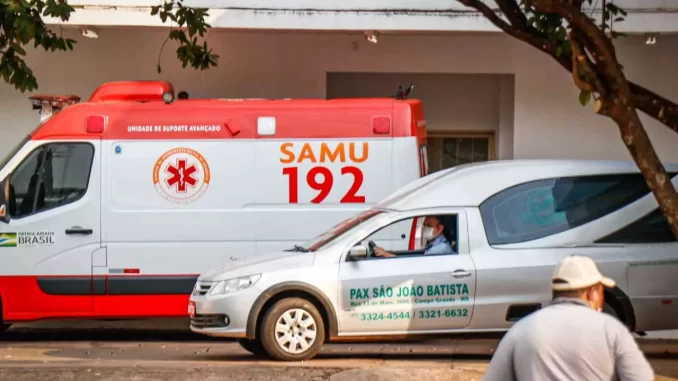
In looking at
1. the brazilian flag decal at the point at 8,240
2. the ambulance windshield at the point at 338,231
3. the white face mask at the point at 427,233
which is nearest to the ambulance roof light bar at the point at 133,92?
the brazilian flag decal at the point at 8,240

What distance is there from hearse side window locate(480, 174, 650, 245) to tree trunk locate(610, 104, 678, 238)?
2747mm

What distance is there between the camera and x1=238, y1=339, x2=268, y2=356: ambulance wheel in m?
11.2

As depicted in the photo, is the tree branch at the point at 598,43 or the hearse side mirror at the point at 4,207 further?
the hearse side mirror at the point at 4,207

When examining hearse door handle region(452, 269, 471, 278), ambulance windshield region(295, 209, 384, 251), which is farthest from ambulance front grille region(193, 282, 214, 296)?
hearse door handle region(452, 269, 471, 278)

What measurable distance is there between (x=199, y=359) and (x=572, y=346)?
7333 mm

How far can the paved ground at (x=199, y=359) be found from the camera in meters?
9.71

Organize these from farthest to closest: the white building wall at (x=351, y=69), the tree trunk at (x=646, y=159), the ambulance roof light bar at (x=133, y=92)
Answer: the white building wall at (x=351, y=69)
the ambulance roof light bar at (x=133, y=92)
the tree trunk at (x=646, y=159)

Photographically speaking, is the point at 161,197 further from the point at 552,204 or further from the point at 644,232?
the point at 644,232

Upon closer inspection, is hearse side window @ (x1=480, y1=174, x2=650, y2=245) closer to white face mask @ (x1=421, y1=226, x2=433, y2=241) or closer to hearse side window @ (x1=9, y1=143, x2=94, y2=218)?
white face mask @ (x1=421, y1=226, x2=433, y2=241)

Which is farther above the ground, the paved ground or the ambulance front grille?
the ambulance front grille

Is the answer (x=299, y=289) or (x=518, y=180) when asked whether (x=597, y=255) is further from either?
(x=299, y=289)

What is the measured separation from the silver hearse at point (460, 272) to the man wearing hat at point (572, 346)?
6048 millimetres

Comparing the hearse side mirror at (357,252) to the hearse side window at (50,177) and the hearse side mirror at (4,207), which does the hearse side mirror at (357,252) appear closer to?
the hearse side window at (50,177)

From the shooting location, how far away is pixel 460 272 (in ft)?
35.7
